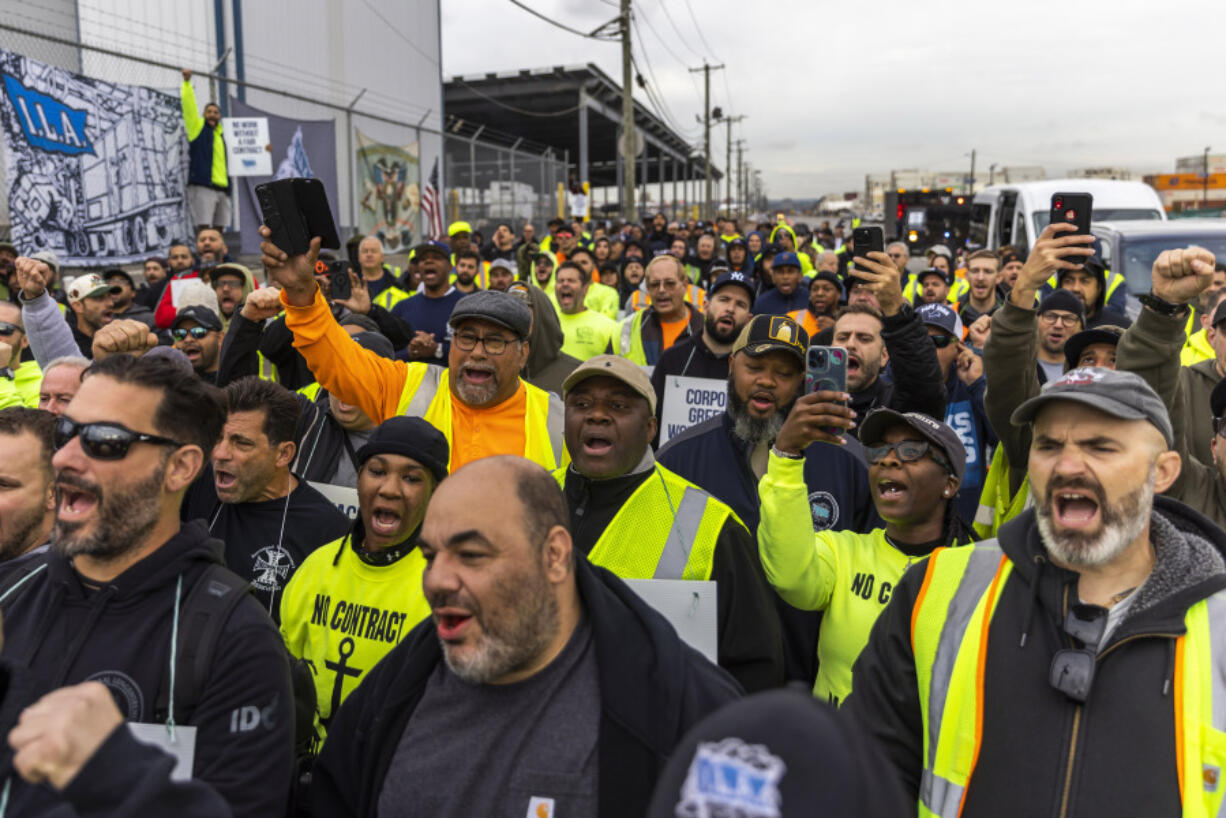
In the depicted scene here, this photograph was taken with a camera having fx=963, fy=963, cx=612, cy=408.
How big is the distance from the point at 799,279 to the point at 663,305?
229 cm

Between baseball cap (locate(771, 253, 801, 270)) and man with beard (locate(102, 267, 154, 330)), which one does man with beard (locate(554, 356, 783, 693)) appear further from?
baseball cap (locate(771, 253, 801, 270))

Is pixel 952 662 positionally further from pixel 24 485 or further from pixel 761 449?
pixel 24 485

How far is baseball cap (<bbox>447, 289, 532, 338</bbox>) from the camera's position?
13.8 feet

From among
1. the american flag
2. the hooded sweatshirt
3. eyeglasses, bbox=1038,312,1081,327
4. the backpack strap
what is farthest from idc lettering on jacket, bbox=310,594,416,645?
the american flag

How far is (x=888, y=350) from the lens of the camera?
4469mm

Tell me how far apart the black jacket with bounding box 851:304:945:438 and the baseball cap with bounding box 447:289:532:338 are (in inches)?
61.5

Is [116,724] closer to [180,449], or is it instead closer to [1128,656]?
[180,449]

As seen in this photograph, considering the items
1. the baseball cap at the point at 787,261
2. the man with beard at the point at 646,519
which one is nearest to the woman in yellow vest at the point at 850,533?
the man with beard at the point at 646,519

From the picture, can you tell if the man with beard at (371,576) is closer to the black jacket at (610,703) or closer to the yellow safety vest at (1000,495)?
the black jacket at (610,703)

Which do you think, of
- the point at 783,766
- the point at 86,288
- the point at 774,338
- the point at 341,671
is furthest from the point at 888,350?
the point at 86,288

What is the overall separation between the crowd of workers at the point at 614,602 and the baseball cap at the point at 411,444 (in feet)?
0.04

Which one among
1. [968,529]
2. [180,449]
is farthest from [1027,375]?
[180,449]

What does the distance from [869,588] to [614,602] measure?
4.34 ft

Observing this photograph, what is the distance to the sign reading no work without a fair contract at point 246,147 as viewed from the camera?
476 inches
